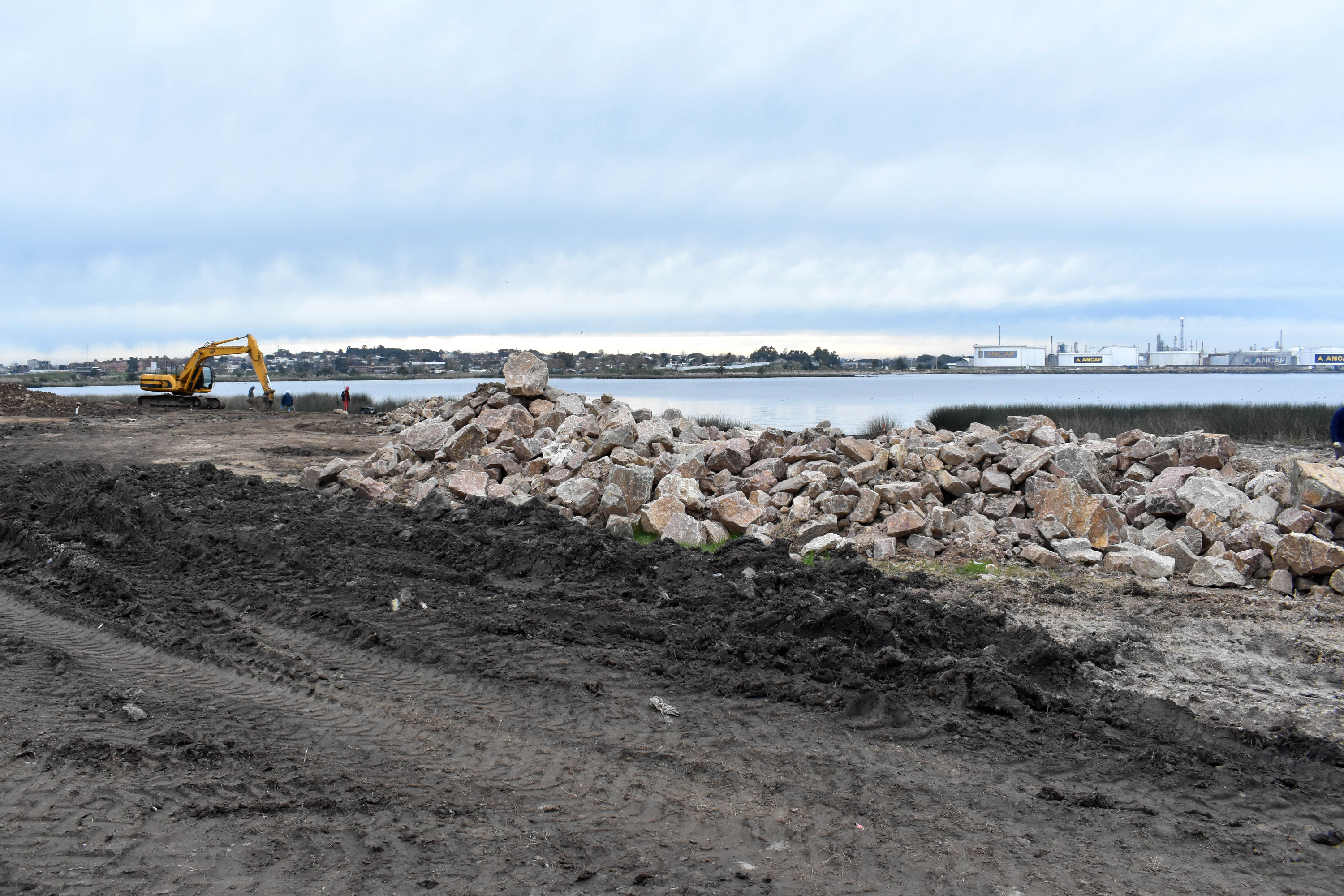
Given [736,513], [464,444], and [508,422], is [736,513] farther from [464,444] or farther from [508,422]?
[508,422]

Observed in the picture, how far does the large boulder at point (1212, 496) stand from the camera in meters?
7.73

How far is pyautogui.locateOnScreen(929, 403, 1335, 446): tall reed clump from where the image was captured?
61.9 ft

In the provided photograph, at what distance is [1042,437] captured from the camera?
10930 mm

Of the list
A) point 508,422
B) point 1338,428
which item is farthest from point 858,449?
point 1338,428

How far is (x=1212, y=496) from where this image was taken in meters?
7.88

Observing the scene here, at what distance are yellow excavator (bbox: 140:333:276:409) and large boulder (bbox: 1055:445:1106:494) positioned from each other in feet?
103

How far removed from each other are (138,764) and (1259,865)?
435 centimetres

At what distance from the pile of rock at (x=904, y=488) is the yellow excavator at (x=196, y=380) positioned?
23571 mm

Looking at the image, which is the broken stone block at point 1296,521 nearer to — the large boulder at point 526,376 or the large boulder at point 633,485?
the large boulder at point 633,485

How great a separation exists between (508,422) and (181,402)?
88.3 ft

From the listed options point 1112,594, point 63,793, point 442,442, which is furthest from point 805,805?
point 442,442

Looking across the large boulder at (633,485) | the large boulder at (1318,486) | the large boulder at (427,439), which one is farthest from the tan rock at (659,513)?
the large boulder at (1318,486)

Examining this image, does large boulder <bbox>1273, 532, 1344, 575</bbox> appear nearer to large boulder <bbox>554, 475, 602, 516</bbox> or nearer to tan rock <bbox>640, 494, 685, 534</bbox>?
tan rock <bbox>640, 494, 685, 534</bbox>

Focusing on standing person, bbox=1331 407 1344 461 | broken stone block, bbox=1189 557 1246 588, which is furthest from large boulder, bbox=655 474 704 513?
standing person, bbox=1331 407 1344 461
